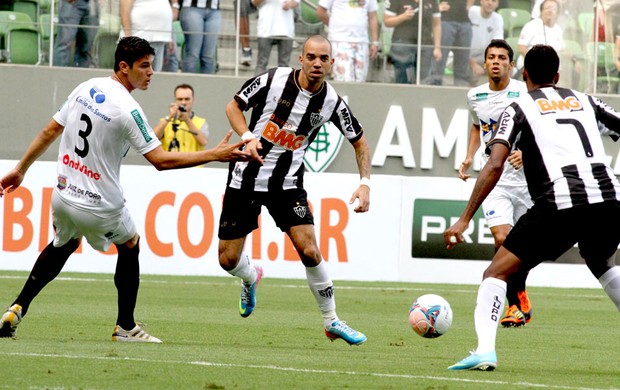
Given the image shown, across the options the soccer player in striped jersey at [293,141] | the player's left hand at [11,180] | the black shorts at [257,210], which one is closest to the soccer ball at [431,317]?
the soccer player in striped jersey at [293,141]

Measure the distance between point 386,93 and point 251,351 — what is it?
40.3ft

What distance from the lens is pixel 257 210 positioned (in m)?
9.74

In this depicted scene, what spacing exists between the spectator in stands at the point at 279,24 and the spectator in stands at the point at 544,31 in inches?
145

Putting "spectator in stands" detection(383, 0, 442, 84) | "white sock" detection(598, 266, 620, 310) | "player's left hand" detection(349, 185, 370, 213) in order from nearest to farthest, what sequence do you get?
"white sock" detection(598, 266, 620, 310) < "player's left hand" detection(349, 185, 370, 213) < "spectator in stands" detection(383, 0, 442, 84)

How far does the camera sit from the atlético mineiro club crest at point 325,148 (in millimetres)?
19922

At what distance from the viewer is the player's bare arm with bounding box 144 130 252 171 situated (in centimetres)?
760

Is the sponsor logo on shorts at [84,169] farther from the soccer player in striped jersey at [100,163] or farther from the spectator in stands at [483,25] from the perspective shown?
the spectator in stands at [483,25]

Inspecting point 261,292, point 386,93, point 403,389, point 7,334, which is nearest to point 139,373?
point 403,389

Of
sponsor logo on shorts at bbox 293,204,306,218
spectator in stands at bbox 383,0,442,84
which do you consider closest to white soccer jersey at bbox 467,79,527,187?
sponsor logo on shorts at bbox 293,204,306,218

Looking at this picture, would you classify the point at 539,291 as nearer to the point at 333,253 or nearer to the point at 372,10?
the point at 333,253

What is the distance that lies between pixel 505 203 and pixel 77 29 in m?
8.89

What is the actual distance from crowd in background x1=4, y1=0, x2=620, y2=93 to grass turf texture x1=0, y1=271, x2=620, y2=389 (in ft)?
15.7

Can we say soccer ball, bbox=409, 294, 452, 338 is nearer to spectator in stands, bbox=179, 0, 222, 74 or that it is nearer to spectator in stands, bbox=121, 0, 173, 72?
spectator in stands, bbox=121, 0, 173, 72

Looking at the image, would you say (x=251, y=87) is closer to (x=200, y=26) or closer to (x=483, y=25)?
(x=200, y=26)
